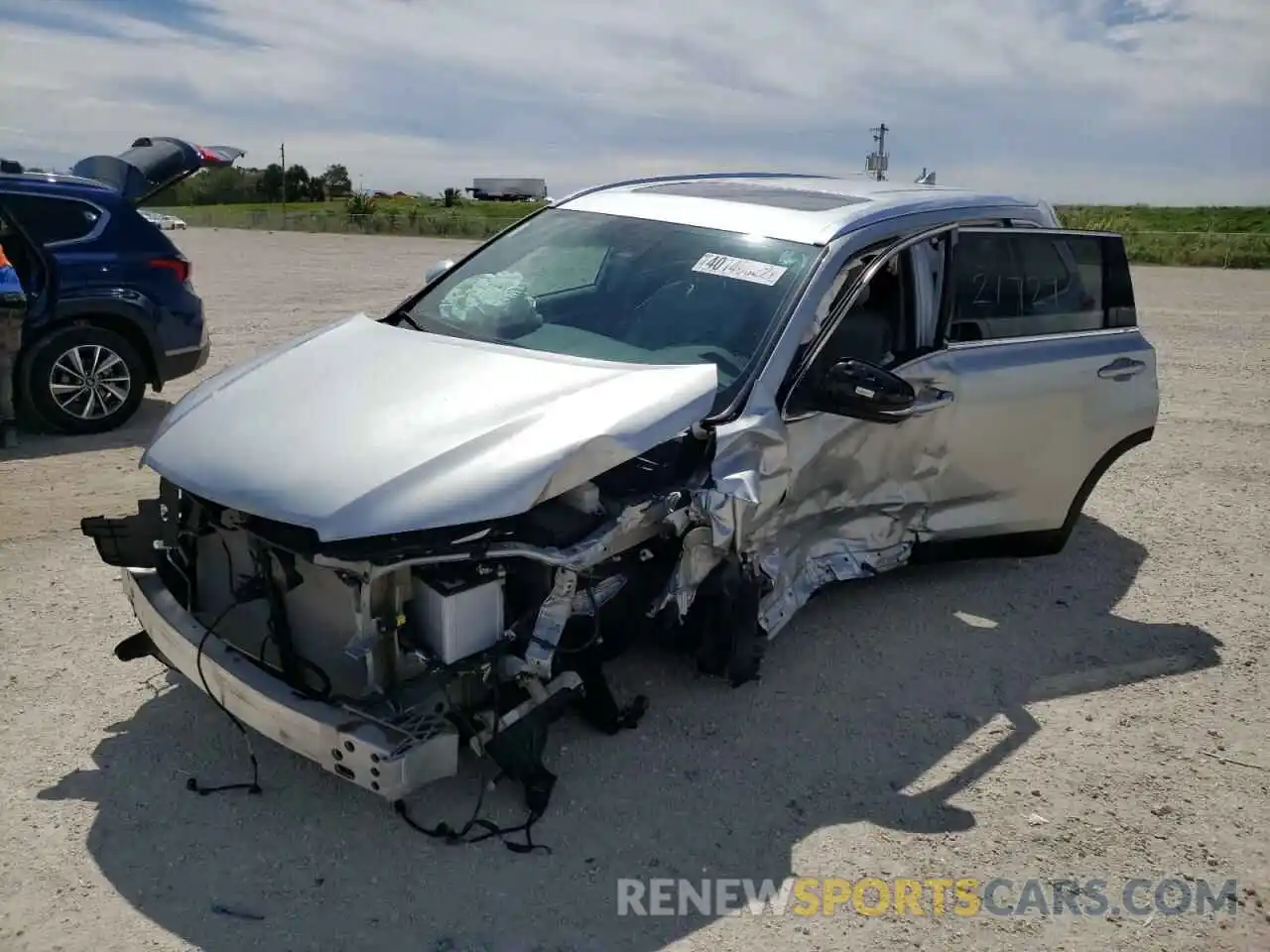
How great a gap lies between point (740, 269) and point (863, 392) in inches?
29.1

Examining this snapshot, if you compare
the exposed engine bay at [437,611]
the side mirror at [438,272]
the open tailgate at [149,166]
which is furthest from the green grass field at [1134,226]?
the exposed engine bay at [437,611]

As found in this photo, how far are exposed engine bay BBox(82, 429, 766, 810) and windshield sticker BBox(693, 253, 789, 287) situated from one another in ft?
2.98

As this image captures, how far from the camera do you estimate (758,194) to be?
15.9 feet

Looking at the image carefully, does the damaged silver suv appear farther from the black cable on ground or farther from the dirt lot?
the dirt lot

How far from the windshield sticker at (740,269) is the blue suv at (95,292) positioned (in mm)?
5000

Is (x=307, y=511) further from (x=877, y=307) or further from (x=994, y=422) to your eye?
(x=994, y=422)

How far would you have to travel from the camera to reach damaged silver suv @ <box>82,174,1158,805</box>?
9.96 feet

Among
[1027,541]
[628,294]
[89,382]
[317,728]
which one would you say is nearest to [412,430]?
[317,728]

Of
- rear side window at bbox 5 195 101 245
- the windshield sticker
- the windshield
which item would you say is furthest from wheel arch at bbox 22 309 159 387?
the windshield sticker

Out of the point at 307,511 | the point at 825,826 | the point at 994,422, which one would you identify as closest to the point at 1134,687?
the point at 994,422

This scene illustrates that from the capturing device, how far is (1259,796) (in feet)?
11.8

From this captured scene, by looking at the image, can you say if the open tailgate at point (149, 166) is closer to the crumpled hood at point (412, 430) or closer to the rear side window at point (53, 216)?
the rear side window at point (53, 216)

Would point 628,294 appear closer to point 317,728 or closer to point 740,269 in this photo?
point 740,269

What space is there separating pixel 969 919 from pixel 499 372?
7.11 feet
